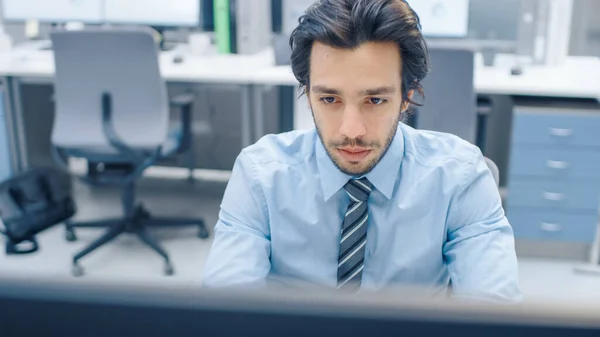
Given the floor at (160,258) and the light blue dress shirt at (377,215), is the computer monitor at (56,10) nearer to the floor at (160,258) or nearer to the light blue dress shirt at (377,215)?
the floor at (160,258)

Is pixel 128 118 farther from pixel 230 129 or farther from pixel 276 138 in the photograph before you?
pixel 276 138

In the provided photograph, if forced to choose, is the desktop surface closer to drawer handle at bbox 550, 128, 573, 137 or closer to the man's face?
the man's face

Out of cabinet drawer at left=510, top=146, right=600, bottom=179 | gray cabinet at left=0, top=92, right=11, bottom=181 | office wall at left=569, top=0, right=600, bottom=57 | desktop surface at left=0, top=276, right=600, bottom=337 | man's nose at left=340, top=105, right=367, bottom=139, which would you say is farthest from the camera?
office wall at left=569, top=0, right=600, bottom=57

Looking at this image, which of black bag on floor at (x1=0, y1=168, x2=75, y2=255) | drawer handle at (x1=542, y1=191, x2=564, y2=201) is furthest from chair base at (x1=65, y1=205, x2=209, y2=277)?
drawer handle at (x1=542, y1=191, x2=564, y2=201)

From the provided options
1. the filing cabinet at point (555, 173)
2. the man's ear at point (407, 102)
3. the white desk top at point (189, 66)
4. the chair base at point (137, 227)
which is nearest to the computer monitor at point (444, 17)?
the filing cabinet at point (555, 173)

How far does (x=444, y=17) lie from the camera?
108 inches

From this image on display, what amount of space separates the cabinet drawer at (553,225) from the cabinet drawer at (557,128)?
10.6 inches

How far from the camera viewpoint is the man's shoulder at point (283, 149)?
1.05m

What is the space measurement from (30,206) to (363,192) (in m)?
2.02

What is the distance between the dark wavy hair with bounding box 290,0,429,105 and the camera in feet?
3.07

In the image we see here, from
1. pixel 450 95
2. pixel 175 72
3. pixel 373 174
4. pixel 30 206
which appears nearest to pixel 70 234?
pixel 30 206

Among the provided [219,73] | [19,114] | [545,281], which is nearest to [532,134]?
[545,281]

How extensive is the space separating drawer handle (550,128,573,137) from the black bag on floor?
1.96m

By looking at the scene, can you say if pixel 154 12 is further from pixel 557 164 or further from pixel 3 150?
pixel 557 164
